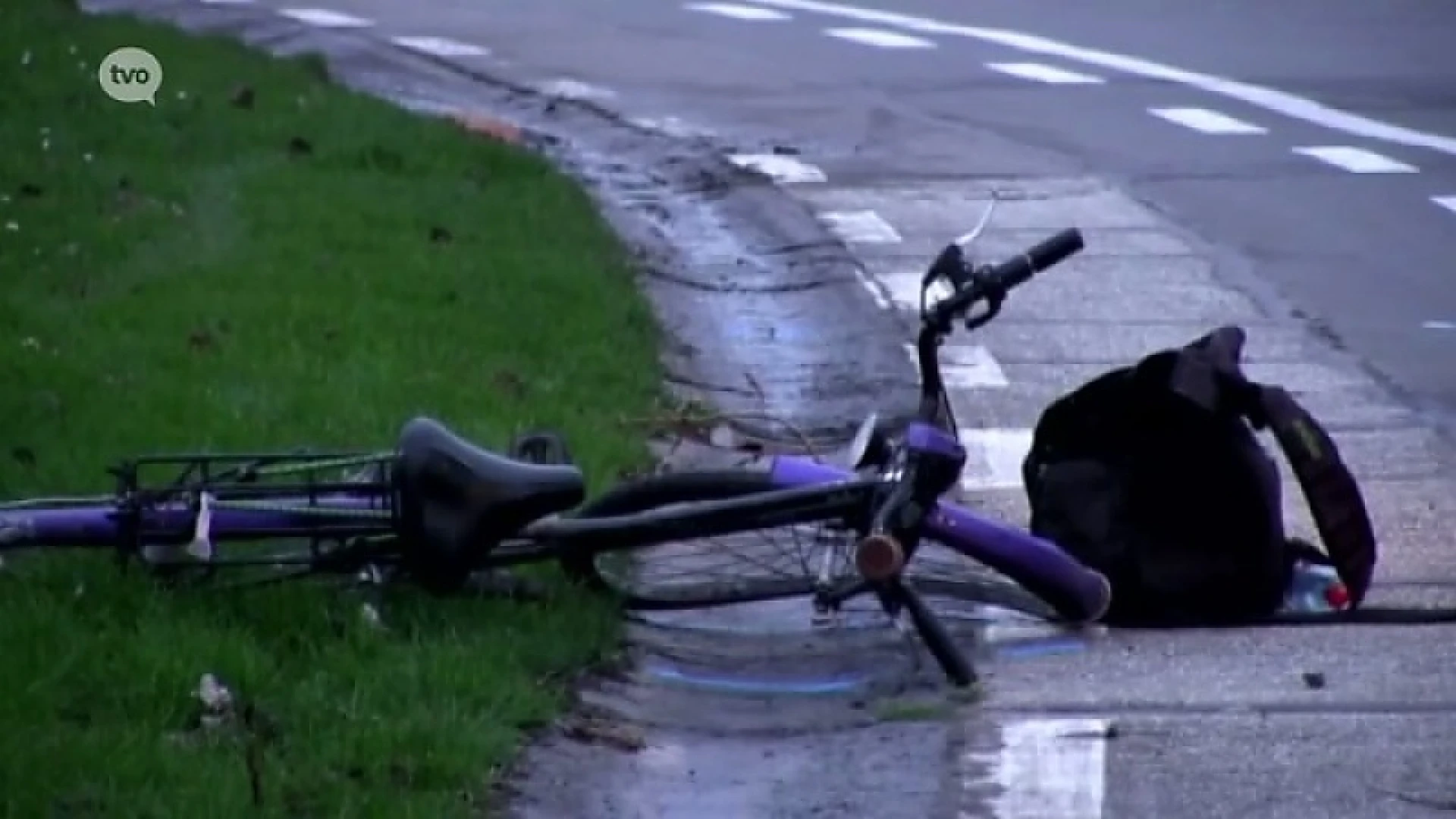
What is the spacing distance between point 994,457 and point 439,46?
12.1 metres

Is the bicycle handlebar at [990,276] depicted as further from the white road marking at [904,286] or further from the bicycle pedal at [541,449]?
the white road marking at [904,286]

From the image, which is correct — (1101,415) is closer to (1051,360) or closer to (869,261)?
(1051,360)

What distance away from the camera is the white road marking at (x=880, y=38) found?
2108 centimetres

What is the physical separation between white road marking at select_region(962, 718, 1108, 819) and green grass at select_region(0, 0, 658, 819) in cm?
89

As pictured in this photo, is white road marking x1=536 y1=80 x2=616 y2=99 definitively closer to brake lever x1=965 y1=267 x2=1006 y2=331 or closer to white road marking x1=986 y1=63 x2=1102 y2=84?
white road marking x1=986 y1=63 x2=1102 y2=84

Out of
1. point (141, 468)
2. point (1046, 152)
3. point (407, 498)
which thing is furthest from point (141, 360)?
point (1046, 152)

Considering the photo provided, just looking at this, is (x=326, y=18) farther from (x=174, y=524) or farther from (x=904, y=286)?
(x=174, y=524)

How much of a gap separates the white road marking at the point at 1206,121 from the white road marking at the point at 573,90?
9.82 ft

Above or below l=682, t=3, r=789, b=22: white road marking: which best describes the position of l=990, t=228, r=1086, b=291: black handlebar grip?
above

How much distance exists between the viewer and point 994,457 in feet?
29.2

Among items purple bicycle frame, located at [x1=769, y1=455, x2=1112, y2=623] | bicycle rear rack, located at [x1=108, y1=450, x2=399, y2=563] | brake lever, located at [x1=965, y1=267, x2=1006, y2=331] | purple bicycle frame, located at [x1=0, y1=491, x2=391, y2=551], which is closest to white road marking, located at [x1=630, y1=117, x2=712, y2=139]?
purple bicycle frame, located at [x1=769, y1=455, x2=1112, y2=623]

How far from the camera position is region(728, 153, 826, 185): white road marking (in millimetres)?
14695

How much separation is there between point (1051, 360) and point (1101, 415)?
129 inches

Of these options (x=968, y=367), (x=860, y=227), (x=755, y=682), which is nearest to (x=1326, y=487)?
(x=755, y=682)
